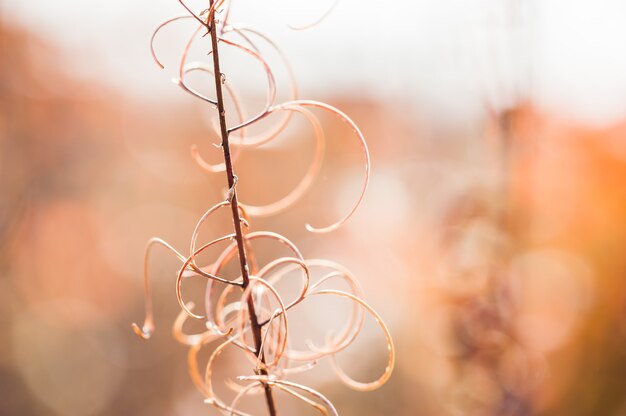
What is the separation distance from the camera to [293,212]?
2.56 meters

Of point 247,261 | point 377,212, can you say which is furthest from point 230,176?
point 377,212

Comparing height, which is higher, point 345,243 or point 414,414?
point 345,243

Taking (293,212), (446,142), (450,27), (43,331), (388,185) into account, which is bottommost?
(43,331)

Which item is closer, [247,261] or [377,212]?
[247,261]

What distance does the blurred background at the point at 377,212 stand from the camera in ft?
2.29

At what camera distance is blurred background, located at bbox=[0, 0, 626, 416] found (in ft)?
2.29

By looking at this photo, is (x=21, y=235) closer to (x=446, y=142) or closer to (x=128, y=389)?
(x=128, y=389)

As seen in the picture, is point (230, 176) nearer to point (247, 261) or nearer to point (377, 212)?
point (247, 261)

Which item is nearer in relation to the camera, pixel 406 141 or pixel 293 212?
pixel 406 141

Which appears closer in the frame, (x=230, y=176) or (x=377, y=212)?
(x=230, y=176)

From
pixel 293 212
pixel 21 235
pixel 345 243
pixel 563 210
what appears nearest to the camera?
pixel 563 210

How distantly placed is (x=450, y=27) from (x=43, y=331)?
1.75 metres

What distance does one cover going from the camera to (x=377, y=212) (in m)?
1.93

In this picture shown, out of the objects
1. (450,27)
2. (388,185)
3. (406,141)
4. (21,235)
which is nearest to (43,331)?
(21,235)
